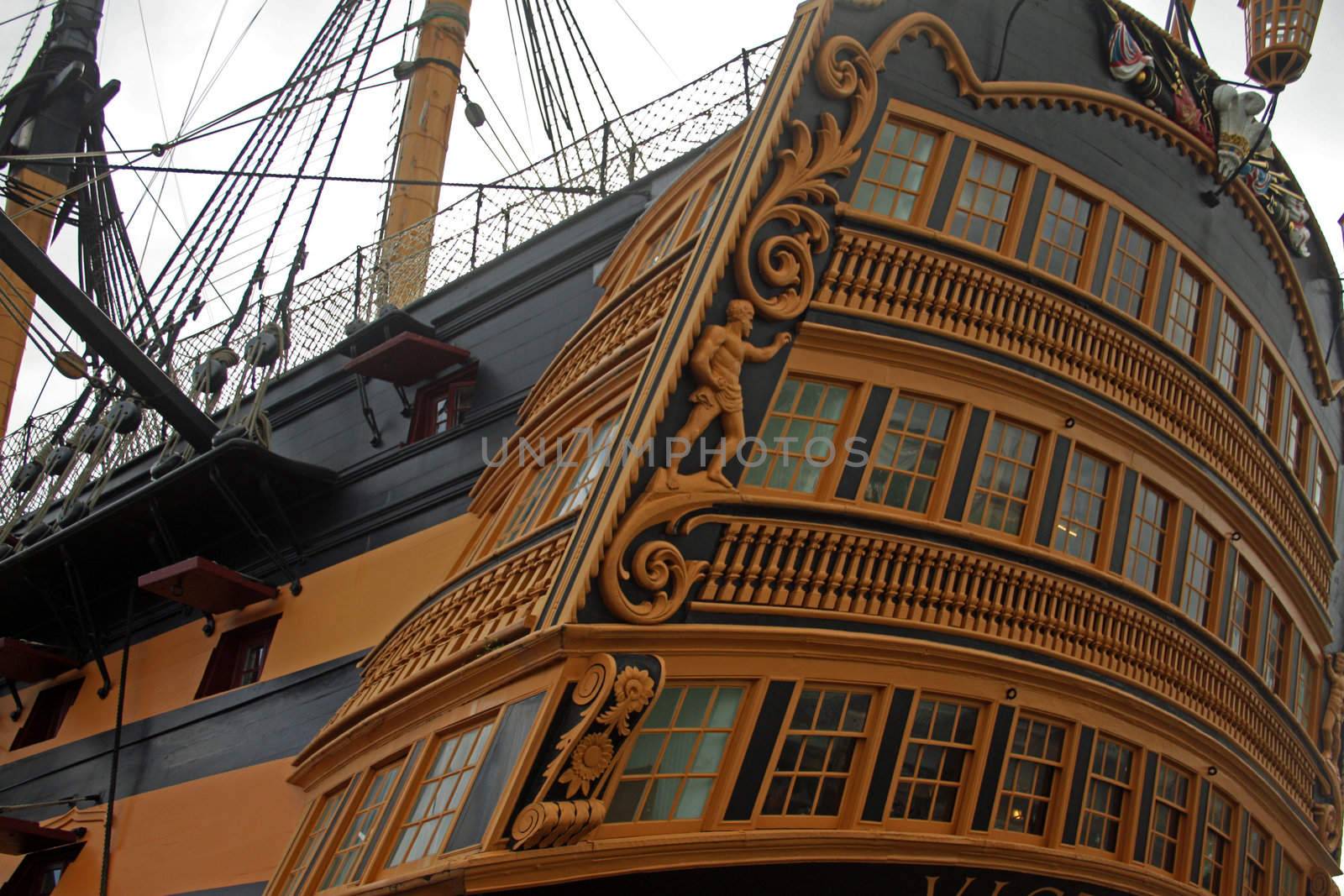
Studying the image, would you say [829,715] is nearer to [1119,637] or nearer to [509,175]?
[1119,637]

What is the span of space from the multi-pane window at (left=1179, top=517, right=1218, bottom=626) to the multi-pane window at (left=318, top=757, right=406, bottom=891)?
18.3 feet

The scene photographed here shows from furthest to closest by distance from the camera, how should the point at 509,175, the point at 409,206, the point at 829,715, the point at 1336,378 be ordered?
1. the point at 409,206
2. the point at 509,175
3. the point at 1336,378
4. the point at 829,715

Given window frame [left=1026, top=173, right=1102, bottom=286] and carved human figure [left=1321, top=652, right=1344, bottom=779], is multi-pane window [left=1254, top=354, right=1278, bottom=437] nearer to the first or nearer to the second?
window frame [left=1026, top=173, right=1102, bottom=286]

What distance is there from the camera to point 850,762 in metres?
9.15

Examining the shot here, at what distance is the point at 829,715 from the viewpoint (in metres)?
9.07

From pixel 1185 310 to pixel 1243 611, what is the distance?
2344 mm

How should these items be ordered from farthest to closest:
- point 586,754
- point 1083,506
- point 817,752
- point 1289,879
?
1. point 1289,879
2. point 1083,506
3. point 817,752
4. point 586,754

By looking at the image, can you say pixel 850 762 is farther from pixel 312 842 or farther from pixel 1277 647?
pixel 1277 647

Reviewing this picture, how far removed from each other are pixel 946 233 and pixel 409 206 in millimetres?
12652

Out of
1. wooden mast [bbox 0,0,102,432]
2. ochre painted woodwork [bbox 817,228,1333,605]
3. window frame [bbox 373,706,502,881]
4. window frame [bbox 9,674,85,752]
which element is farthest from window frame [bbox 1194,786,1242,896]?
wooden mast [bbox 0,0,102,432]

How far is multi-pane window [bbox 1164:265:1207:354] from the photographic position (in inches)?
435

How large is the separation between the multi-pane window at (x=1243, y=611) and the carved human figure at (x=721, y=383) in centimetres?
453

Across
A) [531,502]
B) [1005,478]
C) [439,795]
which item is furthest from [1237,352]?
[439,795]

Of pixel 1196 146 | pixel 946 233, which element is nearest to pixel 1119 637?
pixel 946 233
